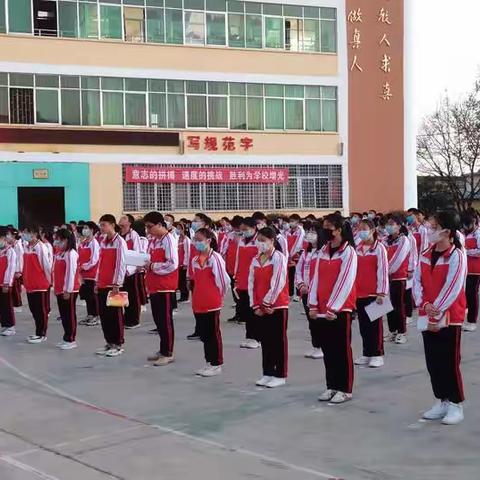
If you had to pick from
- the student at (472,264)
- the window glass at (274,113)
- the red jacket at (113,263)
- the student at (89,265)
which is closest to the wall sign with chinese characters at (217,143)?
the window glass at (274,113)

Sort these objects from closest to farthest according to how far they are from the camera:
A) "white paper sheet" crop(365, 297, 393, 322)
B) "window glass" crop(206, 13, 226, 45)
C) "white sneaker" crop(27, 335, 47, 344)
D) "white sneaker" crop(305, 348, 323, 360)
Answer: "white paper sheet" crop(365, 297, 393, 322) < "white sneaker" crop(305, 348, 323, 360) < "white sneaker" crop(27, 335, 47, 344) < "window glass" crop(206, 13, 226, 45)

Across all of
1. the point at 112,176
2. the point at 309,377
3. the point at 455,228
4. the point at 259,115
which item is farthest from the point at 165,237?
the point at 259,115

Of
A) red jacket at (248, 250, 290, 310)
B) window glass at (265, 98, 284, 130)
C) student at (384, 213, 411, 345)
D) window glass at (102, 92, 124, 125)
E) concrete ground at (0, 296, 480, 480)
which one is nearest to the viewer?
concrete ground at (0, 296, 480, 480)

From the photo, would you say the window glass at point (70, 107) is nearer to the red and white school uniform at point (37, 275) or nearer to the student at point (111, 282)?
the red and white school uniform at point (37, 275)

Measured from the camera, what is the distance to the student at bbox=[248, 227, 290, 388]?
25.0ft

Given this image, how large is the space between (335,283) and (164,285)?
269 centimetres

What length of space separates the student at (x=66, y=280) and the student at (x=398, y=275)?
4011 mm

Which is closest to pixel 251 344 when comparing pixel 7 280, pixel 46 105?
pixel 7 280

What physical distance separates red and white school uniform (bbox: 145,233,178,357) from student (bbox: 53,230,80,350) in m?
1.57

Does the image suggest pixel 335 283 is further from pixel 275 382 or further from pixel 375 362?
pixel 375 362

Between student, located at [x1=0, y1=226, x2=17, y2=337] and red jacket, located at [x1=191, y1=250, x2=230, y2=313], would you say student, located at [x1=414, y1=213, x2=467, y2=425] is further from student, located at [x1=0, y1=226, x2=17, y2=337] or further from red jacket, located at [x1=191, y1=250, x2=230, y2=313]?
student, located at [x1=0, y1=226, x2=17, y2=337]

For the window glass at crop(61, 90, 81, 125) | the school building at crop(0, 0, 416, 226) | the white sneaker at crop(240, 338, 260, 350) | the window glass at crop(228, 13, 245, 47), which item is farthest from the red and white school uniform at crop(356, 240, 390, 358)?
the window glass at crop(228, 13, 245, 47)

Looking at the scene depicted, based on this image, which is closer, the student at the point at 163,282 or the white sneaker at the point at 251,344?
the student at the point at 163,282

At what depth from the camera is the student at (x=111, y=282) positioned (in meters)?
9.70
